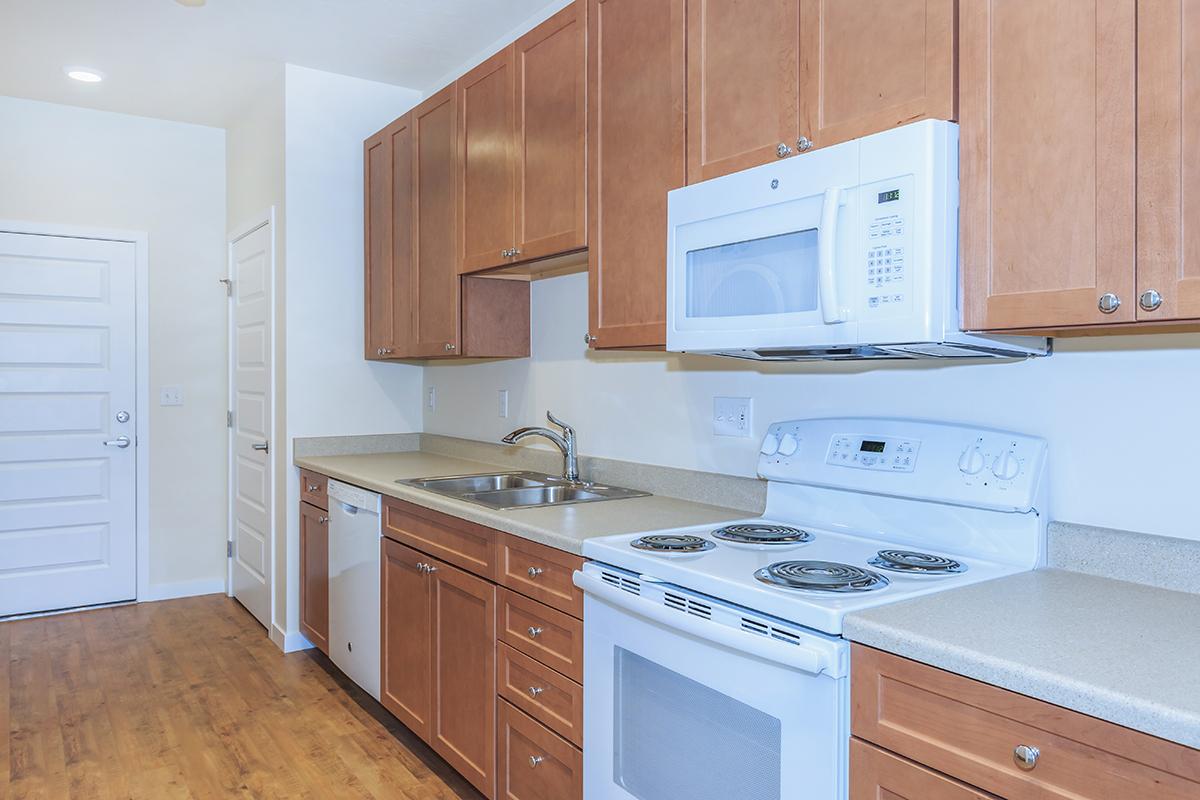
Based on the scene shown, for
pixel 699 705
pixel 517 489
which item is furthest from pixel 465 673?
pixel 699 705

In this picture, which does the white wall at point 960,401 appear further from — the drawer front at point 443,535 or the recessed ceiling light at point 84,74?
the recessed ceiling light at point 84,74

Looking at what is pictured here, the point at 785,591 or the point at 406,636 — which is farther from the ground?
the point at 785,591

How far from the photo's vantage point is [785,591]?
141 centimetres

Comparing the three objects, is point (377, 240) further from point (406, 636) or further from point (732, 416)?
point (732, 416)

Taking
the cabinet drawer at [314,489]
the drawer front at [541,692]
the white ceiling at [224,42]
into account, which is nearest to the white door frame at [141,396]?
the white ceiling at [224,42]

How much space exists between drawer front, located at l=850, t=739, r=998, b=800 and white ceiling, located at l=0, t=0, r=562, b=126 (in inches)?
108

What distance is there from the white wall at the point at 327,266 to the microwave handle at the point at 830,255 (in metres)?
2.81

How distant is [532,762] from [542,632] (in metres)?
0.34

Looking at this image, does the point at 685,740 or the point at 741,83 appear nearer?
the point at 685,740

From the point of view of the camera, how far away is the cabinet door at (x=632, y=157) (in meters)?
2.04

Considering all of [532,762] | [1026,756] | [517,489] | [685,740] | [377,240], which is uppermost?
[377,240]

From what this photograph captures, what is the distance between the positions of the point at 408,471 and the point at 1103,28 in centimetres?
264

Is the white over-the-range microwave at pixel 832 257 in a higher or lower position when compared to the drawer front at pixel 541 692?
higher

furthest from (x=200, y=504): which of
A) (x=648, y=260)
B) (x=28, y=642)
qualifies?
(x=648, y=260)
